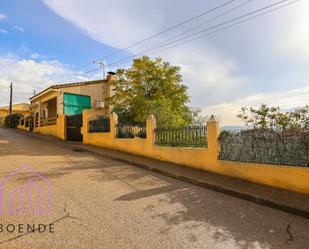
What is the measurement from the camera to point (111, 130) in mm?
12703

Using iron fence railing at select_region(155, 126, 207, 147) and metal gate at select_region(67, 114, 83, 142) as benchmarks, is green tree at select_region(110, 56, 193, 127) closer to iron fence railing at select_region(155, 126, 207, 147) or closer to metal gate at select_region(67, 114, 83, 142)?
metal gate at select_region(67, 114, 83, 142)

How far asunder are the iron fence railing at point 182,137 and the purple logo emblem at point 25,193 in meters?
4.70

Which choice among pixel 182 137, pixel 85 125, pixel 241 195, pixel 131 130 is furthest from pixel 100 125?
pixel 241 195

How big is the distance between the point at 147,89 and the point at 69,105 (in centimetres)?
725

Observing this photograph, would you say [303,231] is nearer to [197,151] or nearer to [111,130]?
[197,151]

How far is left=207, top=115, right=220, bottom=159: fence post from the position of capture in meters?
7.69

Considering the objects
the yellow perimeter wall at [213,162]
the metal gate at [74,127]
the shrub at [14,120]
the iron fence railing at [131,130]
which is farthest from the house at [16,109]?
the yellow perimeter wall at [213,162]

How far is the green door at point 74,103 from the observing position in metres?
19.0

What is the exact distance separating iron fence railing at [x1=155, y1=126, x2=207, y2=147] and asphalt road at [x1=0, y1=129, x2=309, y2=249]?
2.11 metres

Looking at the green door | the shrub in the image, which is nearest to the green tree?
the green door

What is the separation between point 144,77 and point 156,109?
3.61 metres

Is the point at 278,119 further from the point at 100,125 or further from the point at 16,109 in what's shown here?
the point at 16,109

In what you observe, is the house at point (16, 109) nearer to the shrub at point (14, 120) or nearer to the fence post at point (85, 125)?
the shrub at point (14, 120)

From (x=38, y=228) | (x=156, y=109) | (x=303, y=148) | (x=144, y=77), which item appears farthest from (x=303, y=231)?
(x=144, y=77)
